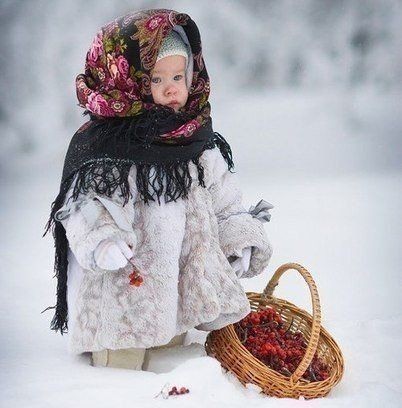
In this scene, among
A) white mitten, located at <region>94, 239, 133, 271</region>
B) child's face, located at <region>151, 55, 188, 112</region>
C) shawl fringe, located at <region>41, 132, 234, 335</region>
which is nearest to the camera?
white mitten, located at <region>94, 239, 133, 271</region>

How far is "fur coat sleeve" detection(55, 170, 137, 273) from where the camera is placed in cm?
153

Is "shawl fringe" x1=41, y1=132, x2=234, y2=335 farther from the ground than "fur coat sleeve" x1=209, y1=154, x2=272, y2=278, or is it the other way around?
"shawl fringe" x1=41, y1=132, x2=234, y2=335

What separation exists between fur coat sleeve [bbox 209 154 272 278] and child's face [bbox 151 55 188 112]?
0.22 meters

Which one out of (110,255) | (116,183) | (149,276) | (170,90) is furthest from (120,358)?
(170,90)

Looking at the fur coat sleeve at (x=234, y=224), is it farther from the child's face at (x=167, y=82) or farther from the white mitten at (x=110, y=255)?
the white mitten at (x=110, y=255)

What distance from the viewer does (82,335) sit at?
167cm

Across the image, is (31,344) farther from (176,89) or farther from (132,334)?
(176,89)

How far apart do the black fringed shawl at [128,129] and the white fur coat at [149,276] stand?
4 centimetres

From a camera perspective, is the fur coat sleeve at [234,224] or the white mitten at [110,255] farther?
the fur coat sleeve at [234,224]

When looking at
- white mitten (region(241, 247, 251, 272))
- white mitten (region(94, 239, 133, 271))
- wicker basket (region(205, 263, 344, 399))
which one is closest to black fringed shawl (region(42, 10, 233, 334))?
white mitten (region(94, 239, 133, 271))

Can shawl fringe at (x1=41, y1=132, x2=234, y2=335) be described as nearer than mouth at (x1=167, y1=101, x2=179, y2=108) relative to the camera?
Yes

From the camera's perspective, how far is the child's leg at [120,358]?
1.71m

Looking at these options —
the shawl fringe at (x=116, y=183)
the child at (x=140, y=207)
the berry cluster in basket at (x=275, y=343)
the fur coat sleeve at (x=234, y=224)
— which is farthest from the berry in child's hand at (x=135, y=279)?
the berry cluster in basket at (x=275, y=343)

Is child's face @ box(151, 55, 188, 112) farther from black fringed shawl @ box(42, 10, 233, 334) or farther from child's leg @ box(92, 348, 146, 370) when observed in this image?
child's leg @ box(92, 348, 146, 370)
